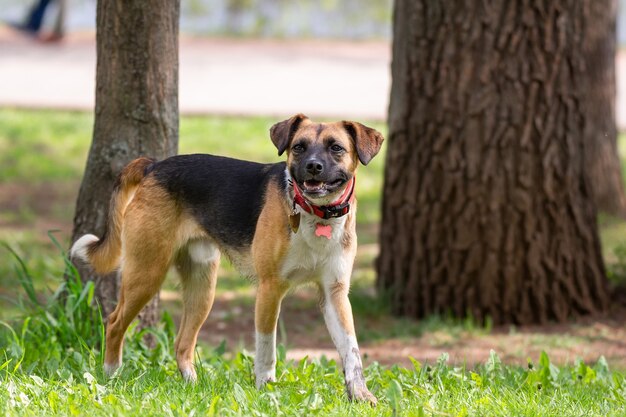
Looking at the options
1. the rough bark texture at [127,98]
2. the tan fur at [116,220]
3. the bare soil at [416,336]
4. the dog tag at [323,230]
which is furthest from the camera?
the bare soil at [416,336]

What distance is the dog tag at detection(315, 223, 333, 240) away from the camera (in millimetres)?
5086

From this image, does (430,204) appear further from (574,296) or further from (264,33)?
(264,33)

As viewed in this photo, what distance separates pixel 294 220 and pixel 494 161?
2.94 metres

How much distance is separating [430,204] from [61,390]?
147 inches

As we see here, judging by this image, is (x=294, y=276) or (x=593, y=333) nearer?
(x=294, y=276)

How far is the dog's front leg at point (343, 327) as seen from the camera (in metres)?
5.03

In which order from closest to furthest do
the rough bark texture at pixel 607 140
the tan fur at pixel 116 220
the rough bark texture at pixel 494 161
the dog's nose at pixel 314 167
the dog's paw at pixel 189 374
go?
the dog's nose at pixel 314 167, the dog's paw at pixel 189 374, the tan fur at pixel 116 220, the rough bark texture at pixel 494 161, the rough bark texture at pixel 607 140

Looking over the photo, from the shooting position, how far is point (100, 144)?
6.31 meters

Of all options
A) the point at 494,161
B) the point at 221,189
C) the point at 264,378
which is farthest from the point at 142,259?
the point at 494,161

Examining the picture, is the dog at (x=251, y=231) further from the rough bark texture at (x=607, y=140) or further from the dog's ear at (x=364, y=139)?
the rough bark texture at (x=607, y=140)

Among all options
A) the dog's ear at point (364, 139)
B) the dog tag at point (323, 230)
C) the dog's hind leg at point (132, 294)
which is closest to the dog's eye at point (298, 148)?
the dog's ear at point (364, 139)

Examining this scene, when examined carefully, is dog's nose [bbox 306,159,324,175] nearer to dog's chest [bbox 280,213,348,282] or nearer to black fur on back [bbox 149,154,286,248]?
dog's chest [bbox 280,213,348,282]

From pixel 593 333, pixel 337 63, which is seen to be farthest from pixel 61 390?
pixel 337 63

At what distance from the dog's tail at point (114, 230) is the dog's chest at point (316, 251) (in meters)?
1.15
